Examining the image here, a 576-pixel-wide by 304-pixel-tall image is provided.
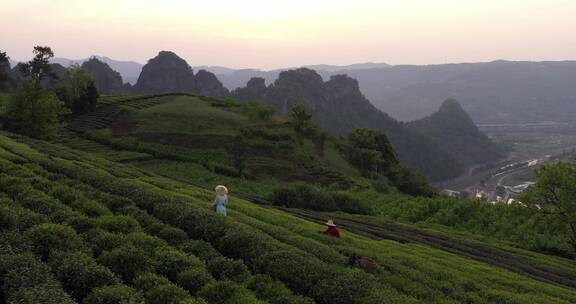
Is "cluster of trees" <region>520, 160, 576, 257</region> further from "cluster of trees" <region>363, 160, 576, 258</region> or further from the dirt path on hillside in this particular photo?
the dirt path on hillside

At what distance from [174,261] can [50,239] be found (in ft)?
14.6

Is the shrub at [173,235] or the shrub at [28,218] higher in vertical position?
the shrub at [28,218]

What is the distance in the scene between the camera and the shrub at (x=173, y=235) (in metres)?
18.4

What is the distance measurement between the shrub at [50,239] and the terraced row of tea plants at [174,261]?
4cm

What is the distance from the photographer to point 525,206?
47.0m

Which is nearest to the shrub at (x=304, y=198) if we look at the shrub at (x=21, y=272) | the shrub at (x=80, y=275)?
the shrub at (x=80, y=275)

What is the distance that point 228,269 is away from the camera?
52.7 feet

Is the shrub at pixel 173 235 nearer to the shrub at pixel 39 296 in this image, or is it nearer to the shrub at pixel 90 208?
the shrub at pixel 90 208

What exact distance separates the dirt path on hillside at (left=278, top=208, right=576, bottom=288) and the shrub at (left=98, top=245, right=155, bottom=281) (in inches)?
901

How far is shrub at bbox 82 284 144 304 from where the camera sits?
12117 mm

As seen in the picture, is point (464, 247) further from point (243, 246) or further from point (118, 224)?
point (118, 224)

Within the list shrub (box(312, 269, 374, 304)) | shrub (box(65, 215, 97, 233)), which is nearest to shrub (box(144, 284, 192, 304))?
shrub (box(312, 269, 374, 304))

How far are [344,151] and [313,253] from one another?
102 metres

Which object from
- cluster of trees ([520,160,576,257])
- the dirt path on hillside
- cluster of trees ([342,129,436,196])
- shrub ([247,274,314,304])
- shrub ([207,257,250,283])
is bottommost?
cluster of trees ([342,129,436,196])
